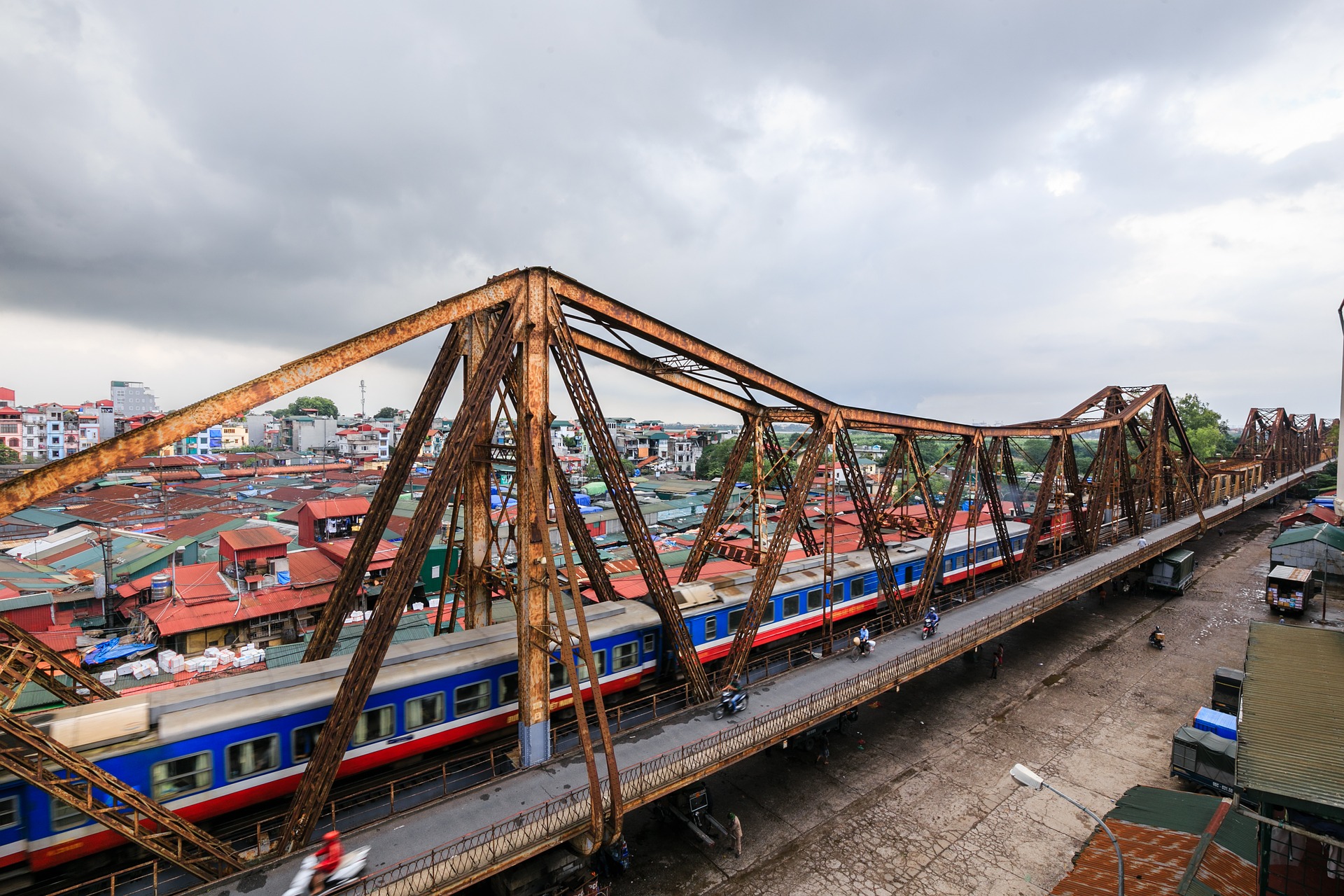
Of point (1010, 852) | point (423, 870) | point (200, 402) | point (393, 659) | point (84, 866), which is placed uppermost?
point (200, 402)

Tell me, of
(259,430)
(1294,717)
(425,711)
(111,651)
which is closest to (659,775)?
(425,711)

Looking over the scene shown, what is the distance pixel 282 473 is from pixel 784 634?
89610 mm

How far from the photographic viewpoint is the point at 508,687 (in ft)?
45.3

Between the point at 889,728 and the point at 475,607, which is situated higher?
the point at 475,607

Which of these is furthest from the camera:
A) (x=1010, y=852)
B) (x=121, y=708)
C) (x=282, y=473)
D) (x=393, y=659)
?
(x=282, y=473)

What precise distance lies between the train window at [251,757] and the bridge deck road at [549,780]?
1872mm

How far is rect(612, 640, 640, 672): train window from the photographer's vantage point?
1564 centimetres

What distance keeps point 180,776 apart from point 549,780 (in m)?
6.84

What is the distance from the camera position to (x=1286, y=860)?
10.3m

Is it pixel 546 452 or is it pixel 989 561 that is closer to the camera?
pixel 546 452

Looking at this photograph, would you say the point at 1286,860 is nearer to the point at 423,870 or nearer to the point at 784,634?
the point at 784,634

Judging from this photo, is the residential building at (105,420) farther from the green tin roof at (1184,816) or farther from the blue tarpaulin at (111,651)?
the green tin roof at (1184,816)

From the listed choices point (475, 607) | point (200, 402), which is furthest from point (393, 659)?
point (200, 402)

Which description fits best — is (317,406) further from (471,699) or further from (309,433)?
(471,699)
